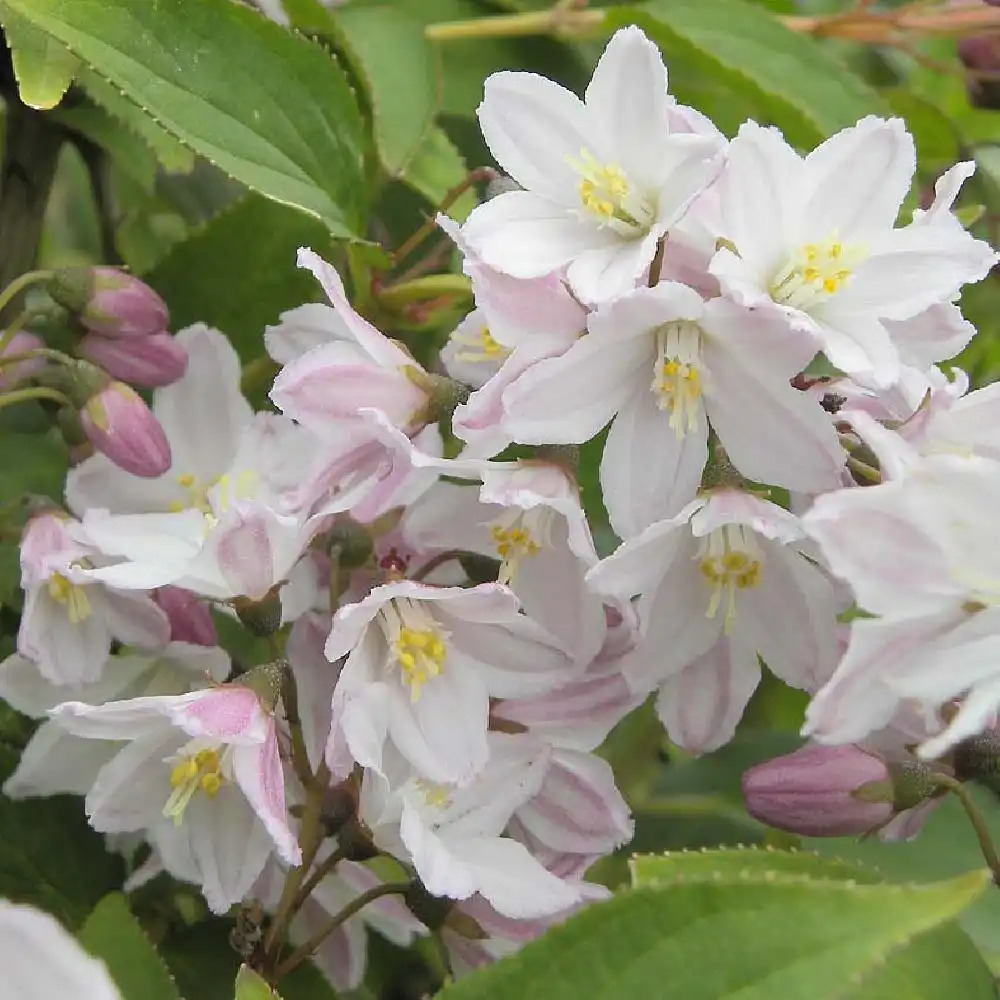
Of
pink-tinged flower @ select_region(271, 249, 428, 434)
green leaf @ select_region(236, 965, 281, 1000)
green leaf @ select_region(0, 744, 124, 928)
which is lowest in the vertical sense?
green leaf @ select_region(0, 744, 124, 928)

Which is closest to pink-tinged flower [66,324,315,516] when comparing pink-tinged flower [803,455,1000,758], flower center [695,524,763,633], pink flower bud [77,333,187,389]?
pink flower bud [77,333,187,389]

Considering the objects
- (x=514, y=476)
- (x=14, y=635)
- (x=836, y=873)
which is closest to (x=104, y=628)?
(x=14, y=635)

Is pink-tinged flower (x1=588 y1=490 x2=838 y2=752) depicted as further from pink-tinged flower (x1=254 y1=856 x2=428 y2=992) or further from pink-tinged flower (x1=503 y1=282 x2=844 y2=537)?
pink-tinged flower (x1=254 y1=856 x2=428 y2=992)

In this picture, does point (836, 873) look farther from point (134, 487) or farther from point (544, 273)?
point (134, 487)

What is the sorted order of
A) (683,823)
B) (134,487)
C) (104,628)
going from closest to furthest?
(104,628), (134,487), (683,823)

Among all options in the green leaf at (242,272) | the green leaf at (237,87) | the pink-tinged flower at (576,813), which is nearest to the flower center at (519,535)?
the pink-tinged flower at (576,813)

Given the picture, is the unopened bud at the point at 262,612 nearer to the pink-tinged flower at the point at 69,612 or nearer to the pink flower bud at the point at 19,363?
the pink-tinged flower at the point at 69,612
